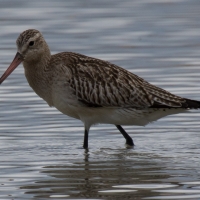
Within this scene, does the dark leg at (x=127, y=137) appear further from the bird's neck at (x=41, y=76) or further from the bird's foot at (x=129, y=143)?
the bird's neck at (x=41, y=76)

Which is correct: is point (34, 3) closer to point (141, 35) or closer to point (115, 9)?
point (115, 9)

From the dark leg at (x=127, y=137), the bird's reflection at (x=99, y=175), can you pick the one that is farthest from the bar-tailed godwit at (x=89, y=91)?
the bird's reflection at (x=99, y=175)

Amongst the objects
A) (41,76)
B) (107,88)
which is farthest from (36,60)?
(107,88)

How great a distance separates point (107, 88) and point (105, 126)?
3.31 feet

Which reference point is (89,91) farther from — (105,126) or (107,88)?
(105,126)

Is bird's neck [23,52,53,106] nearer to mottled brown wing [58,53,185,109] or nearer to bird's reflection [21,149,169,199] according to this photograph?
mottled brown wing [58,53,185,109]

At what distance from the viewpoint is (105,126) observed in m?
13.9

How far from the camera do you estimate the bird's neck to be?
42.2ft

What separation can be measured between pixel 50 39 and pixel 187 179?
8407 millimetres

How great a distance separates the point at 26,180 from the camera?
10.8 m

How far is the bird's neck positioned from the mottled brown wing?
0.92 feet

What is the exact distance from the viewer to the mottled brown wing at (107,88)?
1294 cm

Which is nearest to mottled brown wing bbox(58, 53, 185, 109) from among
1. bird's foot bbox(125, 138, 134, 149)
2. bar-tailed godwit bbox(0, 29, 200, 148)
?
bar-tailed godwit bbox(0, 29, 200, 148)

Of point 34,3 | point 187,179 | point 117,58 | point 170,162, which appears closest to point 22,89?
point 117,58
